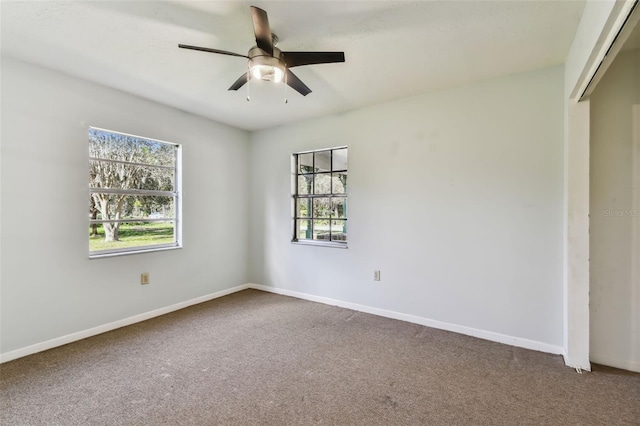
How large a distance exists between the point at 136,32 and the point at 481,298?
3.65 meters

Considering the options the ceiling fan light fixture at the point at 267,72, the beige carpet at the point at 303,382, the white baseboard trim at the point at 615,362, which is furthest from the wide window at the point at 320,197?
the white baseboard trim at the point at 615,362

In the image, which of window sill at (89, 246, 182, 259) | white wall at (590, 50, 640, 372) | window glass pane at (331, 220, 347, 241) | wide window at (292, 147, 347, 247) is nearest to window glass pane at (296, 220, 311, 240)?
wide window at (292, 147, 347, 247)

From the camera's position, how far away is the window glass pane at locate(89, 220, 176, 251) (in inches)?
116

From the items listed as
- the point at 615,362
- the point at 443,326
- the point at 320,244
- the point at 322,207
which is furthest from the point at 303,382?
the point at 615,362

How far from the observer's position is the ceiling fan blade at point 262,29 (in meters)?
1.59

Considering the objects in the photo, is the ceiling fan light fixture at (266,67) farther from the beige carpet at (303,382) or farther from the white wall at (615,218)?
the white wall at (615,218)

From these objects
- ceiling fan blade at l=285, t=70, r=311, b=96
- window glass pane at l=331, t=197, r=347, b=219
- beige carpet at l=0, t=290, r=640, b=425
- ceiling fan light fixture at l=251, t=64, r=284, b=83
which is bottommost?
beige carpet at l=0, t=290, r=640, b=425

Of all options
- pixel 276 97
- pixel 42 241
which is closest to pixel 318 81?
pixel 276 97

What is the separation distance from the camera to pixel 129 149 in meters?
3.19

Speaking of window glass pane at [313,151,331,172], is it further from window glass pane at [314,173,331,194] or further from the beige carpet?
the beige carpet

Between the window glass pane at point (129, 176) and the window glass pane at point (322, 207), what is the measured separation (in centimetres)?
185

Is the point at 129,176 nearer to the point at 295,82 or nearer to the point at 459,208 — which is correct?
the point at 295,82

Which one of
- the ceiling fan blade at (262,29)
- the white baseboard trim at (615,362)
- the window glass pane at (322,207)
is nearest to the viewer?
the ceiling fan blade at (262,29)

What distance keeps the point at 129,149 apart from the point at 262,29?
2.34 m
